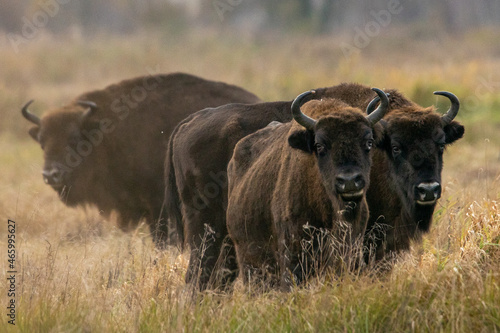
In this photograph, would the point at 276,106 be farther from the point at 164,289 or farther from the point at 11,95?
the point at 11,95

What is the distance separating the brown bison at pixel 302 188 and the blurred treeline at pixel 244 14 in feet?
109

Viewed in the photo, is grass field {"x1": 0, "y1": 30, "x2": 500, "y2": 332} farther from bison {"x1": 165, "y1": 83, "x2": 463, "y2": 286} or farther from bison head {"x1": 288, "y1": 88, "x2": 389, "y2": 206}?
bison head {"x1": 288, "y1": 88, "x2": 389, "y2": 206}

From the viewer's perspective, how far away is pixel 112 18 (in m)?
46.5

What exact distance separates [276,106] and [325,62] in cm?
2110

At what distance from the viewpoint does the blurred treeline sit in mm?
41594

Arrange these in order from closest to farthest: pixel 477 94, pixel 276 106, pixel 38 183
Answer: pixel 276 106
pixel 38 183
pixel 477 94

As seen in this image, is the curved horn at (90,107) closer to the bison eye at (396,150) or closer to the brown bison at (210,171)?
the brown bison at (210,171)

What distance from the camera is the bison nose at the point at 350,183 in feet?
17.3

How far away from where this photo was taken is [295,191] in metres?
5.86

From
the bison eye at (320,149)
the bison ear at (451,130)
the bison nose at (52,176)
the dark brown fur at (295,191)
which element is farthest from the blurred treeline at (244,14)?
the bison eye at (320,149)

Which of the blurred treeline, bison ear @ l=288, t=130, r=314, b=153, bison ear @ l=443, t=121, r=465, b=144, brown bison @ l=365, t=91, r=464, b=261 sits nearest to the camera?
bison ear @ l=288, t=130, r=314, b=153

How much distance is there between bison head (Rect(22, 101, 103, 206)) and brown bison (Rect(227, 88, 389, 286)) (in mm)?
4575

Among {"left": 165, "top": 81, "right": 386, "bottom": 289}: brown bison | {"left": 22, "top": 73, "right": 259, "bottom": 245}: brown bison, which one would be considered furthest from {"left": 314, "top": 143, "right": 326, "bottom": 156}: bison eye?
{"left": 22, "top": 73, "right": 259, "bottom": 245}: brown bison

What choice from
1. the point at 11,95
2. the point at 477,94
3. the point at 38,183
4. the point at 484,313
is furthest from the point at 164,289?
the point at 11,95
